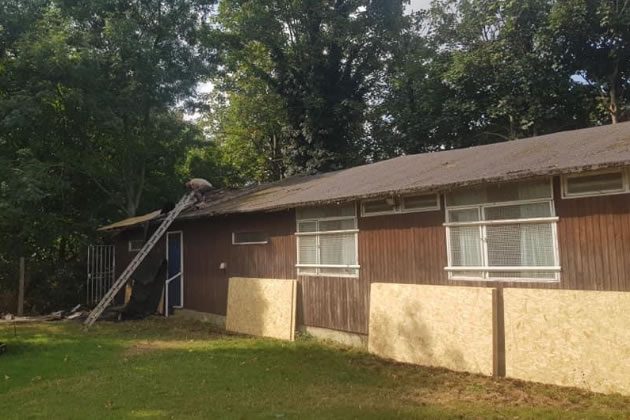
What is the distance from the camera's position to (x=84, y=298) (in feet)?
56.9

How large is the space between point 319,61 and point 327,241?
16.1 meters

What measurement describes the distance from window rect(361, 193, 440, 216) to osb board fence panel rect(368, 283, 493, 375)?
1219 millimetres

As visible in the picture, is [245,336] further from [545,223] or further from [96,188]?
[96,188]

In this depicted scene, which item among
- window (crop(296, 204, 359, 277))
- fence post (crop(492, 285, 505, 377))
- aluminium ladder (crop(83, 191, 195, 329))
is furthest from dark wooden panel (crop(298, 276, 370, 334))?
aluminium ladder (crop(83, 191, 195, 329))

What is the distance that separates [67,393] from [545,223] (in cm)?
648

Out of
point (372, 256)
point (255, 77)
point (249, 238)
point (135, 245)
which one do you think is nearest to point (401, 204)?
point (372, 256)

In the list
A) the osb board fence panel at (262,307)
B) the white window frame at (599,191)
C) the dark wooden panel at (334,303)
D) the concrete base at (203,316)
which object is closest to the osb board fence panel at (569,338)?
the white window frame at (599,191)

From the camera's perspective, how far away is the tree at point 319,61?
934 inches

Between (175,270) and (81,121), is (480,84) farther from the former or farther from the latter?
(81,121)

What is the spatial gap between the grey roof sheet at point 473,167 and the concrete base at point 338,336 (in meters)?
2.43

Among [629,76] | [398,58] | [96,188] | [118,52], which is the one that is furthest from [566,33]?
[96,188]

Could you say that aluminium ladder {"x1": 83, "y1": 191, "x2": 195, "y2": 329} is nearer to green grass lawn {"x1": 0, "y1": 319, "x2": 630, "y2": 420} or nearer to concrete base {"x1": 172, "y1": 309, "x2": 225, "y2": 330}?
concrete base {"x1": 172, "y1": 309, "x2": 225, "y2": 330}

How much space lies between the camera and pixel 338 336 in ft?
31.5

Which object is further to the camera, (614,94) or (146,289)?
(614,94)
